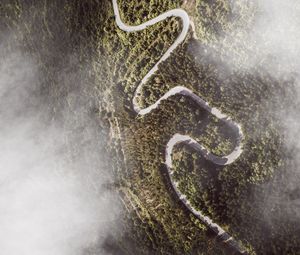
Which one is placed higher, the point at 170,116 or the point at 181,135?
the point at 170,116

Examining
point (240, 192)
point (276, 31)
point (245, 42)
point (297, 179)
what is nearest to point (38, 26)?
point (245, 42)

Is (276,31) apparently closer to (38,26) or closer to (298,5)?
(298,5)

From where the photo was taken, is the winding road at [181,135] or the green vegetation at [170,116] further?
the winding road at [181,135]

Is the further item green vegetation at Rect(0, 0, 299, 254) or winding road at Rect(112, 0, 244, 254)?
winding road at Rect(112, 0, 244, 254)
